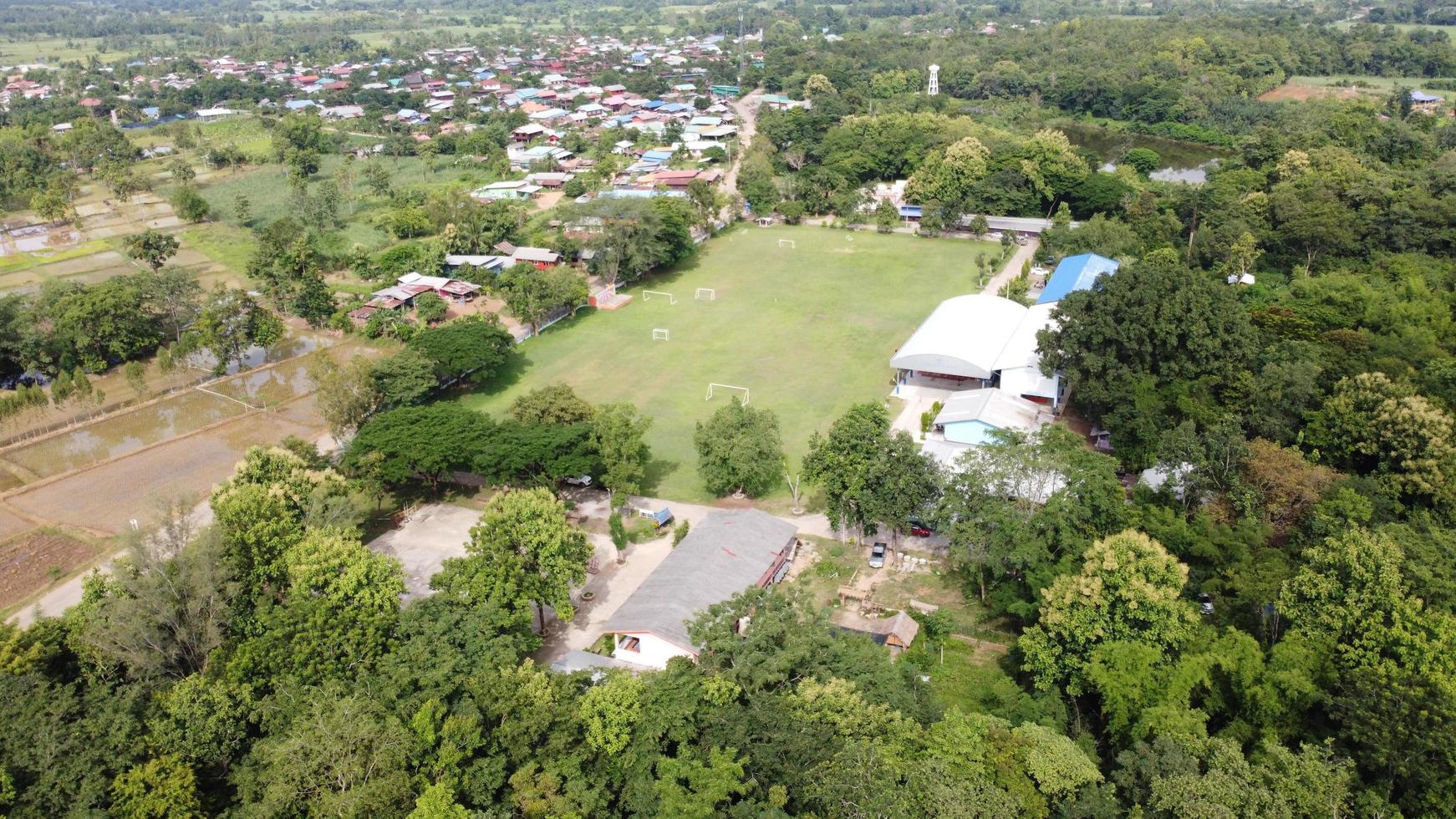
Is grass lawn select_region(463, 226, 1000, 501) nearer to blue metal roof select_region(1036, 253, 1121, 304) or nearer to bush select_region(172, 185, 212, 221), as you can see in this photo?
blue metal roof select_region(1036, 253, 1121, 304)

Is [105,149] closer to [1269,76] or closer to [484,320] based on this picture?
[484,320]

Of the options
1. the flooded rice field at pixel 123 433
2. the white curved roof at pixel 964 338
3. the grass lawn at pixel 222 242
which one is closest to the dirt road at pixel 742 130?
the white curved roof at pixel 964 338

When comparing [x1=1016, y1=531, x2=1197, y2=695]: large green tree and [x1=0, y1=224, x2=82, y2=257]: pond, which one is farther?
[x1=0, y1=224, x2=82, y2=257]: pond

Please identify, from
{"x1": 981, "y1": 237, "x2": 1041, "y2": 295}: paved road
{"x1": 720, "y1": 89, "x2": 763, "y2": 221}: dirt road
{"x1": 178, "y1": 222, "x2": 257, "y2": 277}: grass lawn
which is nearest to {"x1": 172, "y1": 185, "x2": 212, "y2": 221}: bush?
{"x1": 178, "y1": 222, "x2": 257, "y2": 277}: grass lawn

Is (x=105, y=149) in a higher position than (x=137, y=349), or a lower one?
higher

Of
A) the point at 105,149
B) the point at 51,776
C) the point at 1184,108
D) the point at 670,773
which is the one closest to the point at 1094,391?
the point at 670,773

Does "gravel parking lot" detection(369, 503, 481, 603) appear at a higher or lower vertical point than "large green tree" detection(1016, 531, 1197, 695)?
lower

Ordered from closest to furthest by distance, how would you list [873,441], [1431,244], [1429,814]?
1. [1429,814]
2. [873,441]
3. [1431,244]
